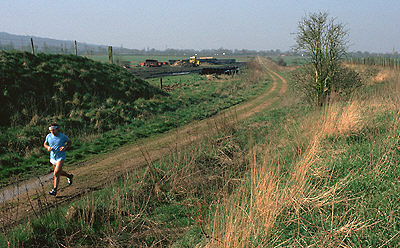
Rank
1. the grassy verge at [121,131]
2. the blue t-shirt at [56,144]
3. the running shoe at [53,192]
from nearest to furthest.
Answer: the running shoe at [53,192] → the blue t-shirt at [56,144] → the grassy verge at [121,131]

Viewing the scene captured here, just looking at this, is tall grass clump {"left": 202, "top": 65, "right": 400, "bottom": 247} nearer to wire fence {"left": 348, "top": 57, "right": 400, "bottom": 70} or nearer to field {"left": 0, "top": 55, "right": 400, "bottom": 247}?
field {"left": 0, "top": 55, "right": 400, "bottom": 247}

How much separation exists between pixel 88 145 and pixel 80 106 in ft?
15.8

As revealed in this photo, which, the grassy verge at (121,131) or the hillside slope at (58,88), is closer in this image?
the grassy verge at (121,131)

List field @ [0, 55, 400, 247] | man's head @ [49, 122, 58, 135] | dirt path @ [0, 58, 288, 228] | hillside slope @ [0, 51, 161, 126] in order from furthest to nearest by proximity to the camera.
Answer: hillside slope @ [0, 51, 161, 126], man's head @ [49, 122, 58, 135], dirt path @ [0, 58, 288, 228], field @ [0, 55, 400, 247]

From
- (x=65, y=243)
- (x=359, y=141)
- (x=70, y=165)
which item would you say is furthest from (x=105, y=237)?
(x=359, y=141)

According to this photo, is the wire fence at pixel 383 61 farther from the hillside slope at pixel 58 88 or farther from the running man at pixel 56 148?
the running man at pixel 56 148

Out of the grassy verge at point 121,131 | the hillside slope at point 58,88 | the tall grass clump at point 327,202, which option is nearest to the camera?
the tall grass clump at point 327,202

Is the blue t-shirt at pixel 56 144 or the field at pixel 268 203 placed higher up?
the blue t-shirt at pixel 56 144

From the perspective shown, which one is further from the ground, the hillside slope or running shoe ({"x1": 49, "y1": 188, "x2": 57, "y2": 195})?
the hillside slope

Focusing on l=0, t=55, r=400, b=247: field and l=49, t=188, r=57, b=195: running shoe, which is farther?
l=49, t=188, r=57, b=195: running shoe

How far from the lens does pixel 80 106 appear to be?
49.9 ft

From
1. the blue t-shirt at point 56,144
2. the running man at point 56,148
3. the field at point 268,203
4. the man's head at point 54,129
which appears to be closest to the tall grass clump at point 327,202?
the field at point 268,203

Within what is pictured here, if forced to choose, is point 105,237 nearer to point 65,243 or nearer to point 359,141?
point 65,243

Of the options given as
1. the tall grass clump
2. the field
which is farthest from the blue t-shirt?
the tall grass clump
